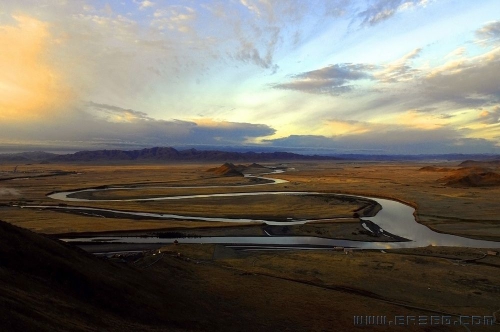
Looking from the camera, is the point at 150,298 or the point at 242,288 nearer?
the point at 150,298

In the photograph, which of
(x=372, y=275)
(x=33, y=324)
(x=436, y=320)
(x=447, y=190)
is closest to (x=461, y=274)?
(x=372, y=275)

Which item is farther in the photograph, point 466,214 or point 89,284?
point 466,214

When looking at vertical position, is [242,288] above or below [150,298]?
below

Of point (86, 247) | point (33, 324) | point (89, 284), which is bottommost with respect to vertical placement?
point (86, 247)

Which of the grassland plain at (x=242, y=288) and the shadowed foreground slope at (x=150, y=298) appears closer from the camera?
the shadowed foreground slope at (x=150, y=298)

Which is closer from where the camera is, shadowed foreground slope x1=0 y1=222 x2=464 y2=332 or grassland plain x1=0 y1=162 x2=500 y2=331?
shadowed foreground slope x1=0 y1=222 x2=464 y2=332

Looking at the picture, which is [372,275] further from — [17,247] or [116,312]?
[17,247]

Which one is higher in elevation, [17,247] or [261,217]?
[17,247]

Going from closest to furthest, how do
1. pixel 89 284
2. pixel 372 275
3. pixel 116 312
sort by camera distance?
pixel 116 312 → pixel 89 284 → pixel 372 275

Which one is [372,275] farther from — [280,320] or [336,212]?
[336,212]

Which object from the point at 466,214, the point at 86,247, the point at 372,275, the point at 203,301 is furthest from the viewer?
the point at 466,214
